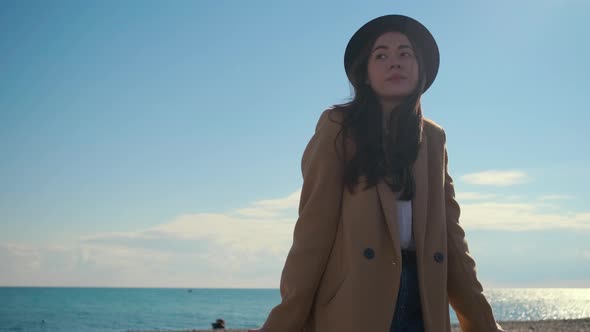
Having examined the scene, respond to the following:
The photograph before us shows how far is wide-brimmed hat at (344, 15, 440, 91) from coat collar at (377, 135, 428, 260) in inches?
18.5

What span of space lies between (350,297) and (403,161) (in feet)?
2.16

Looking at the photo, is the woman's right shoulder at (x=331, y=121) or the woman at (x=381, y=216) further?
the woman's right shoulder at (x=331, y=121)

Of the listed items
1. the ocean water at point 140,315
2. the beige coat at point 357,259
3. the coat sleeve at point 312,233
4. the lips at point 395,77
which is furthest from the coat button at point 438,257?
the ocean water at point 140,315

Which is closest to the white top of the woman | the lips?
the woman

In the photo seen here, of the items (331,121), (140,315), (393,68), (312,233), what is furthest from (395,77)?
(140,315)

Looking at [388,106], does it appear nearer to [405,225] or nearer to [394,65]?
[394,65]

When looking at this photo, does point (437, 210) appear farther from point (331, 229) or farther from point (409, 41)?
point (409, 41)

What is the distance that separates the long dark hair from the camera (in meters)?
2.72

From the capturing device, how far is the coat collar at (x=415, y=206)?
8.57 ft

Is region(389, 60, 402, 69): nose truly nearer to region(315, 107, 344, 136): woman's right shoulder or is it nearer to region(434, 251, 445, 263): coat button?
region(315, 107, 344, 136): woman's right shoulder

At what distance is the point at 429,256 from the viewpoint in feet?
8.79

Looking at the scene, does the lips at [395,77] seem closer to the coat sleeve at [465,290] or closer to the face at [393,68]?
the face at [393,68]

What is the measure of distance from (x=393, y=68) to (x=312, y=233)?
2.76 feet

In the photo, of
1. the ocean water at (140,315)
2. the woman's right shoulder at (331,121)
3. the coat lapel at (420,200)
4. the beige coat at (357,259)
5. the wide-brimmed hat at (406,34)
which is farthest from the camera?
the ocean water at (140,315)
